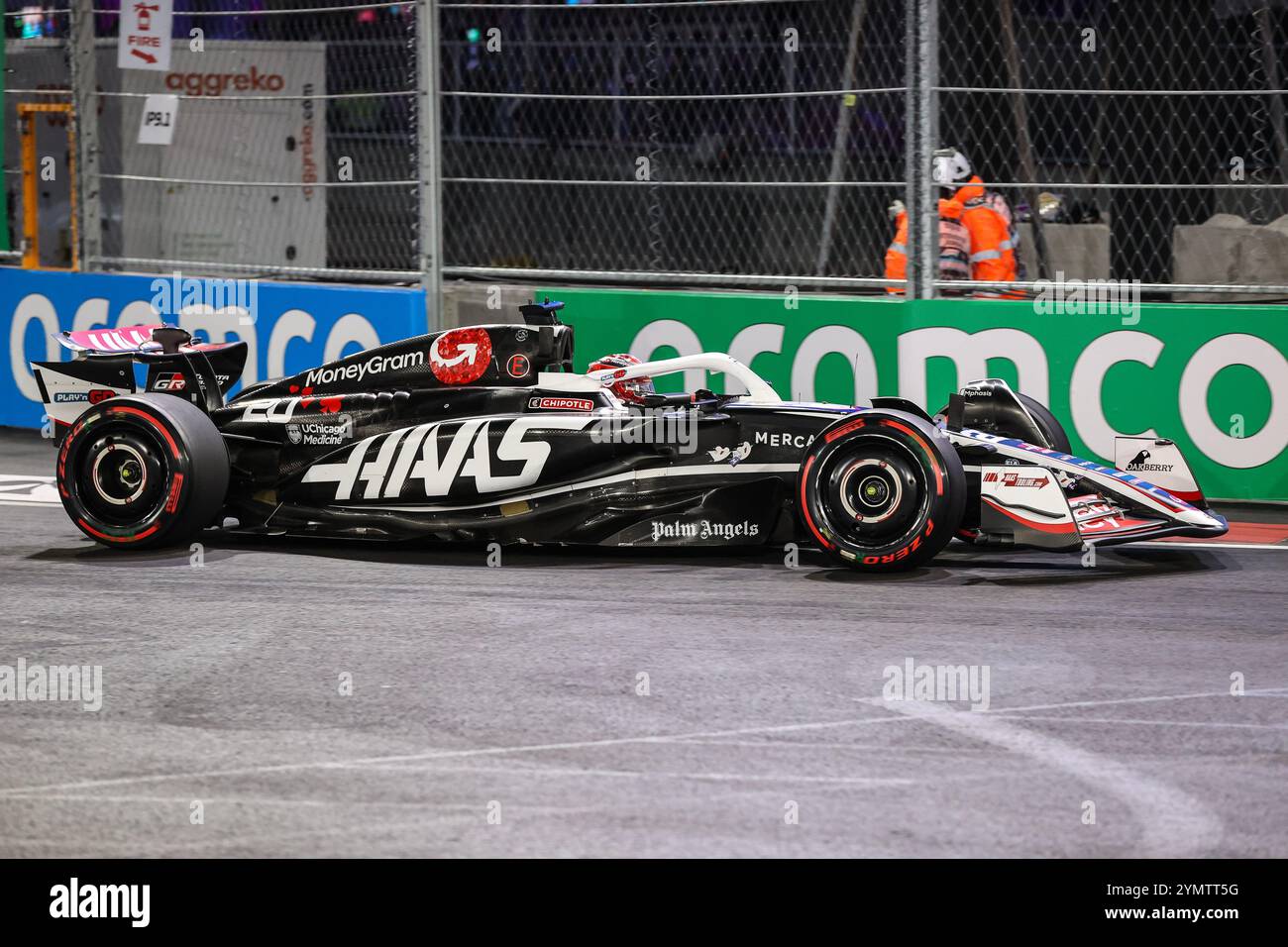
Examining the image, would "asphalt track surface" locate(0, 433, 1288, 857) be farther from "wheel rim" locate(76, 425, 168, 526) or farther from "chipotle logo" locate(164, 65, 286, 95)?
"chipotle logo" locate(164, 65, 286, 95)

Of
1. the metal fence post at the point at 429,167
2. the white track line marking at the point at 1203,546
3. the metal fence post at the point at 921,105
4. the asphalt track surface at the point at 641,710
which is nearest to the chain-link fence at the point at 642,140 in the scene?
the metal fence post at the point at 429,167

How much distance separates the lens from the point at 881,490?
7043 millimetres

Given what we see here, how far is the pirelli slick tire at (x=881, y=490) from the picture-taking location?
690cm

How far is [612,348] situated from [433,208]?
141 centimetres

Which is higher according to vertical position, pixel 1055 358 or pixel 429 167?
pixel 429 167

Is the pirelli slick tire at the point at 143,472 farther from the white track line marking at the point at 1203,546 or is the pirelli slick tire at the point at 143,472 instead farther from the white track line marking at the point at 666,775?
the white track line marking at the point at 1203,546

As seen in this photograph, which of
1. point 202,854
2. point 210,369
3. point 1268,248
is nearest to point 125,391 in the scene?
point 210,369

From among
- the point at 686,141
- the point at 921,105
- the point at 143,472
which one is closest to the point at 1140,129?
the point at 686,141

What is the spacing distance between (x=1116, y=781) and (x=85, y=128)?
31.5ft

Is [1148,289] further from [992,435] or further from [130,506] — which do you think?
[130,506]

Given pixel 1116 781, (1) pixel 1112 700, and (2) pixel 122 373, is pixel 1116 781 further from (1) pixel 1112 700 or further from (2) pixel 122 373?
(2) pixel 122 373

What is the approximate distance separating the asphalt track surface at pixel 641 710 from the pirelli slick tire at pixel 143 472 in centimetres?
16

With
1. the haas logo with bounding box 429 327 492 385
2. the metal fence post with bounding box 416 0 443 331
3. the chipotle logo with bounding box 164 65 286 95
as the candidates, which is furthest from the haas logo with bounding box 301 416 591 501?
the chipotle logo with bounding box 164 65 286 95

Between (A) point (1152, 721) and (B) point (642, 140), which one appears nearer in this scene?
(A) point (1152, 721)
